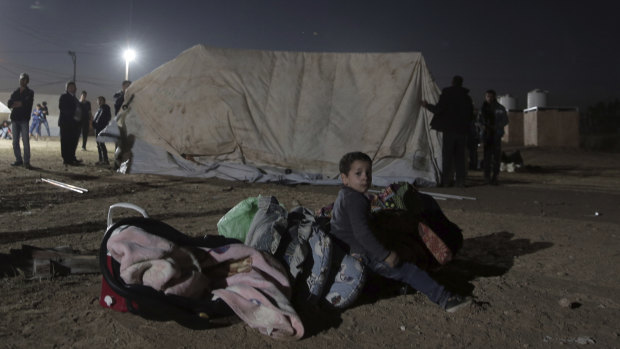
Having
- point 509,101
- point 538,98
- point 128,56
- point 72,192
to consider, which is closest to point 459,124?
point 72,192

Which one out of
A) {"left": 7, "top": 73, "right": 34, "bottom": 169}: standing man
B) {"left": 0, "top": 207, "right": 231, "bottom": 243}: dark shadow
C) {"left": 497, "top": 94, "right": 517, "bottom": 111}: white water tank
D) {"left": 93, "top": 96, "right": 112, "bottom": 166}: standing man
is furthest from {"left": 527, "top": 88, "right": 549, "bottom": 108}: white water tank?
{"left": 0, "top": 207, "right": 231, "bottom": 243}: dark shadow

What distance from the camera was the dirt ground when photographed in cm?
263

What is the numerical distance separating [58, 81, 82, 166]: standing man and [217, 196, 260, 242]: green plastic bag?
28.5ft

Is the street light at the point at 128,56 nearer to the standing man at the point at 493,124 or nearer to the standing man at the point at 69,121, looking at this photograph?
the standing man at the point at 69,121

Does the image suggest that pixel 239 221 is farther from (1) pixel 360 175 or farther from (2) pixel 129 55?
(2) pixel 129 55

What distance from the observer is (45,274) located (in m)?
3.40

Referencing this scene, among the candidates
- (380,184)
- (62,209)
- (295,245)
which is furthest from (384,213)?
(380,184)

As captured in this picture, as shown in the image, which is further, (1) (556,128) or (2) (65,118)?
(1) (556,128)

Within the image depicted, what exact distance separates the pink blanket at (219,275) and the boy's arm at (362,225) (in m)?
0.51

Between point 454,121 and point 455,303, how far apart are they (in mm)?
6138

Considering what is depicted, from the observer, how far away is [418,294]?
130 inches

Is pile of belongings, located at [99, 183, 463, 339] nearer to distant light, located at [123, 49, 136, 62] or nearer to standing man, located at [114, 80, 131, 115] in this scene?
standing man, located at [114, 80, 131, 115]

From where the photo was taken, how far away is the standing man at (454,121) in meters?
8.73

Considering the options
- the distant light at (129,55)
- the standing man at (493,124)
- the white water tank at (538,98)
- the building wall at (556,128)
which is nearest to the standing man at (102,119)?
the standing man at (493,124)
